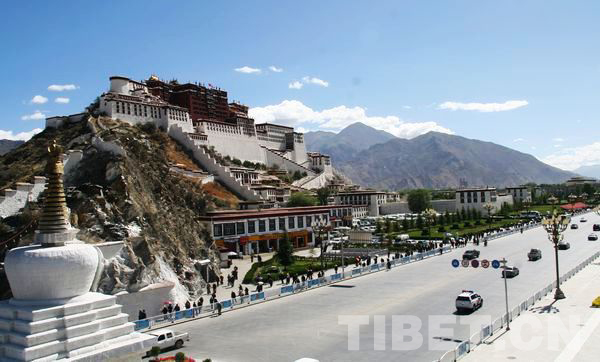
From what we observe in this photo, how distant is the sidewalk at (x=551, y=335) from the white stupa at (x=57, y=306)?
1197 cm

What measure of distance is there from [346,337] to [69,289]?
40.4 feet

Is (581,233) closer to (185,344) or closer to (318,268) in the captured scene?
(318,268)

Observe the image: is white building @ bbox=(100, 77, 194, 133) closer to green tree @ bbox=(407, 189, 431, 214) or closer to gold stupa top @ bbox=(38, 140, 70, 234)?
green tree @ bbox=(407, 189, 431, 214)

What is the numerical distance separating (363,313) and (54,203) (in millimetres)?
17205

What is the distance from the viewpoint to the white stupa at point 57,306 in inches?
555

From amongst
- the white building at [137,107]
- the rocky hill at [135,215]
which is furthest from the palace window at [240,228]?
the white building at [137,107]

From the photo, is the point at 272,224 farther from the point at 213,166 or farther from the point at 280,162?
the point at 280,162

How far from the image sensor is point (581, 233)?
2628 inches

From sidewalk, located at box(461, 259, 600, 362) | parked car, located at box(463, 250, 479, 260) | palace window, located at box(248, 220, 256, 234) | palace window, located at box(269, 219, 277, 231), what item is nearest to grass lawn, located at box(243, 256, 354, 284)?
palace window, located at box(248, 220, 256, 234)

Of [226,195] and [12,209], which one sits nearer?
[12,209]

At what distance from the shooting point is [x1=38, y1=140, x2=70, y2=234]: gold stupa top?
49.5ft

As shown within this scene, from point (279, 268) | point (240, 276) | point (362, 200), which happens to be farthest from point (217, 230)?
point (362, 200)

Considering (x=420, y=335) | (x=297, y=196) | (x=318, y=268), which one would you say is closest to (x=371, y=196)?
(x=297, y=196)

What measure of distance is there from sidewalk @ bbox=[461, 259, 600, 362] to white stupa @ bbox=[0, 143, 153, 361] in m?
12.0
